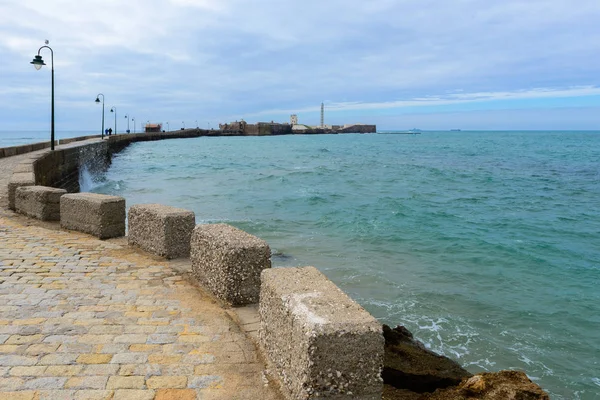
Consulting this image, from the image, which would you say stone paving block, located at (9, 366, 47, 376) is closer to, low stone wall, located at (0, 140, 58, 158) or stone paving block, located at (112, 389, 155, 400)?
stone paving block, located at (112, 389, 155, 400)

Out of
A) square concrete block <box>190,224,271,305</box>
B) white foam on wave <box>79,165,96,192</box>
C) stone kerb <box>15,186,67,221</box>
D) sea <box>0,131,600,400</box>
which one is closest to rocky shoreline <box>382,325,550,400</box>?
sea <box>0,131,600,400</box>

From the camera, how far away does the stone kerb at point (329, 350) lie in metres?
2.79

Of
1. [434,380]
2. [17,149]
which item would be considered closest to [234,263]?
[434,380]

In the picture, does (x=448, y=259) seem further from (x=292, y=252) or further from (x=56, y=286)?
(x=56, y=286)

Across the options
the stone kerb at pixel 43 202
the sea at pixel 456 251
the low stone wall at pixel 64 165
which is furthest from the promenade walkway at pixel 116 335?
the low stone wall at pixel 64 165

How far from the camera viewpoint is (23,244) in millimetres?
7441

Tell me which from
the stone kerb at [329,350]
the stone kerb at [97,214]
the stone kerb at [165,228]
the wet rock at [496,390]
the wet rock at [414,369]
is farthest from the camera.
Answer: the stone kerb at [97,214]

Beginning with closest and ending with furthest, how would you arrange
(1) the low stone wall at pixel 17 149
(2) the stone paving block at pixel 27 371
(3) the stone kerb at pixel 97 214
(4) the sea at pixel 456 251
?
(2) the stone paving block at pixel 27 371, (3) the stone kerb at pixel 97 214, (4) the sea at pixel 456 251, (1) the low stone wall at pixel 17 149

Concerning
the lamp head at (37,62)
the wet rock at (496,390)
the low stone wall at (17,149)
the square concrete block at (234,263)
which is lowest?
the wet rock at (496,390)

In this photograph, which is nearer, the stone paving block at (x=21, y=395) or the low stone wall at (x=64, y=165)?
the stone paving block at (x=21, y=395)

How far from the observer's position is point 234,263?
474 centimetres

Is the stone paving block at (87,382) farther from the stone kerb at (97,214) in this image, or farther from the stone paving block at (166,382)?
the stone kerb at (97,214)

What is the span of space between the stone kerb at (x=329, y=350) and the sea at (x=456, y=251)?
4.77m

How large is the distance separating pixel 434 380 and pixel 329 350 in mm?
3177
